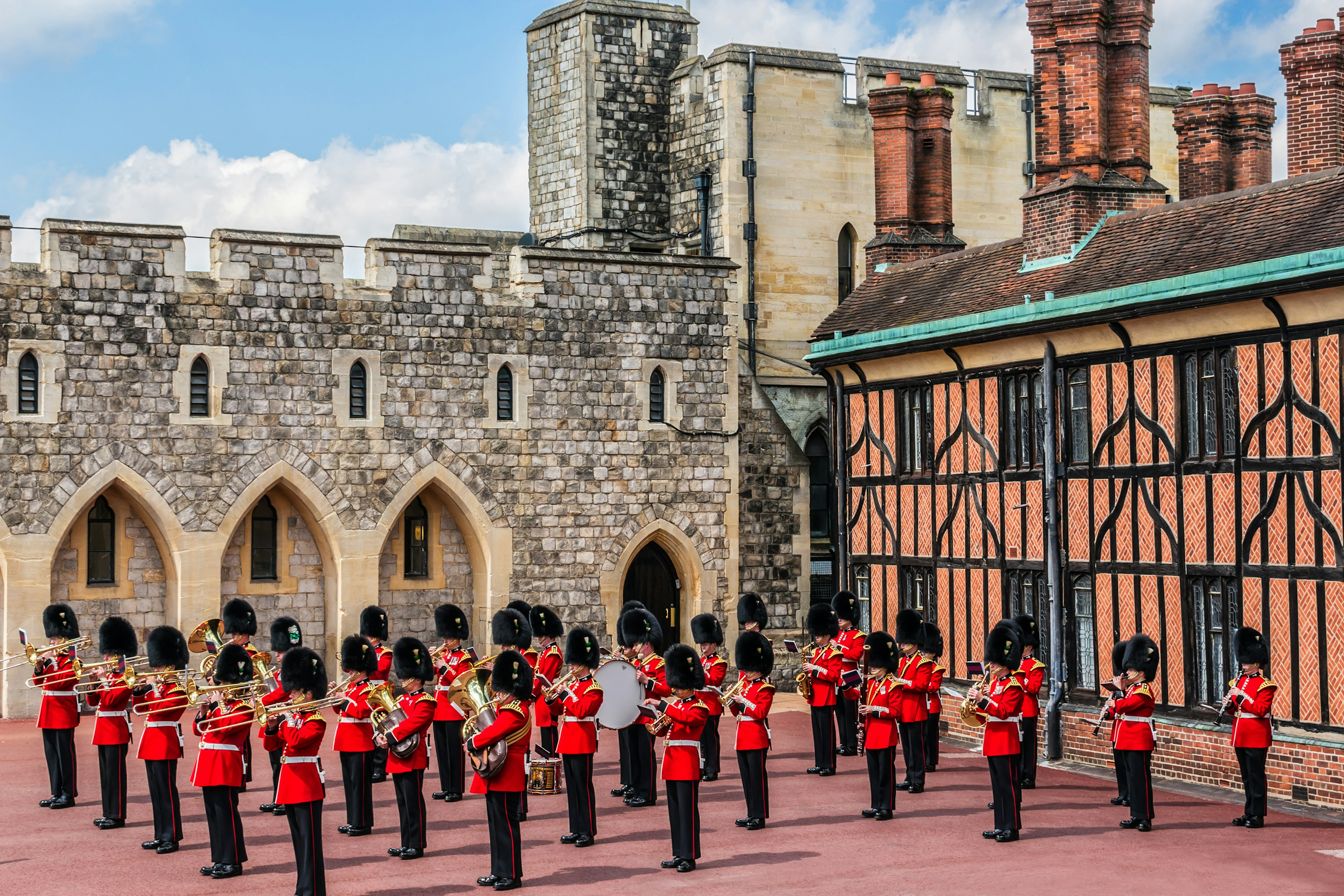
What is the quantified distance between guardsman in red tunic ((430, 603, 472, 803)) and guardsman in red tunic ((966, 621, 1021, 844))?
13.3 ft

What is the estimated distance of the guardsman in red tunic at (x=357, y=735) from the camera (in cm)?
1193

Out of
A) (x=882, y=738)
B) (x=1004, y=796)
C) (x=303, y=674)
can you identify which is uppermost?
(x=303, y=674)

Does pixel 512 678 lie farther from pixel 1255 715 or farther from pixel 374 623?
pixel 374 623

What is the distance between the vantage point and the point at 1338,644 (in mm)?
13172

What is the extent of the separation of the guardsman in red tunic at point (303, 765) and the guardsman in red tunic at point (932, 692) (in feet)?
17.6

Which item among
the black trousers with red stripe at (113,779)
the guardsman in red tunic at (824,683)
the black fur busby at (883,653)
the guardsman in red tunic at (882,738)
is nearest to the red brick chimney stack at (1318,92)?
the guardsman in red tunic at (824,683)

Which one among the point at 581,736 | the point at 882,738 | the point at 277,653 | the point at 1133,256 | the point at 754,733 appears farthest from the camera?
the point at 1133,256

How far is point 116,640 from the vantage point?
514 inches

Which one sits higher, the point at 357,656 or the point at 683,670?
the point at 357,656

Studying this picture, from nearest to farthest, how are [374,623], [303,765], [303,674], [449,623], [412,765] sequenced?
[303,765], [303,674], [412,765], [449,623], [374,623]

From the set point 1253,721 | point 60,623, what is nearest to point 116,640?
point 60,623

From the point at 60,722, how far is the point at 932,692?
715 centimetres

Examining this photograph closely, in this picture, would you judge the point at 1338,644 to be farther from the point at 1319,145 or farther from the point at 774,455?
the point at 774,455

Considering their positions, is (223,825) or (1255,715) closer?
(223,825)
